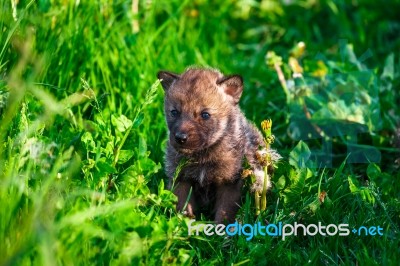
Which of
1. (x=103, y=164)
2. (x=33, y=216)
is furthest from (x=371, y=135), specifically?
(x=33, y=216)

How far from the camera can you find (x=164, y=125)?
5.47 m

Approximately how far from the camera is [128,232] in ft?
11.6

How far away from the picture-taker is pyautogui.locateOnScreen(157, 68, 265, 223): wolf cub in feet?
14.6

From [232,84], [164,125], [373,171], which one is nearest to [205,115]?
[232,84]

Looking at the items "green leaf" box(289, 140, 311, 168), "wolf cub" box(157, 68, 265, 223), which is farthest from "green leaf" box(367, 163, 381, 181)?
"wolf cub" box(157, 68, 265, 223)

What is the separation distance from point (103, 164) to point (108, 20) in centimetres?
236

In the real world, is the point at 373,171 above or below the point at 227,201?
below

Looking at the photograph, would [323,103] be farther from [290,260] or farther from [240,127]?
[290,260]

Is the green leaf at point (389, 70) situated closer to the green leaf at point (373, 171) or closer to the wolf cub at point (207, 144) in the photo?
the green leaf at point (373, 171)

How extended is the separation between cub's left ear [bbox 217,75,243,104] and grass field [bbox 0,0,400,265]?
0.57m

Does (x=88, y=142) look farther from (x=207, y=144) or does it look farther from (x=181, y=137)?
(x=207, y=144)

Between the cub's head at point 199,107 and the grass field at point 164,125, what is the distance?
Result: 0.78 feet

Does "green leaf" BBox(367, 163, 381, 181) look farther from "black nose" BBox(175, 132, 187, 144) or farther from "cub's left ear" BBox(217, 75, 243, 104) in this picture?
"black nose" BBox(175, 132, 187, 144)

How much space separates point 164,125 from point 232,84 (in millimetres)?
940
